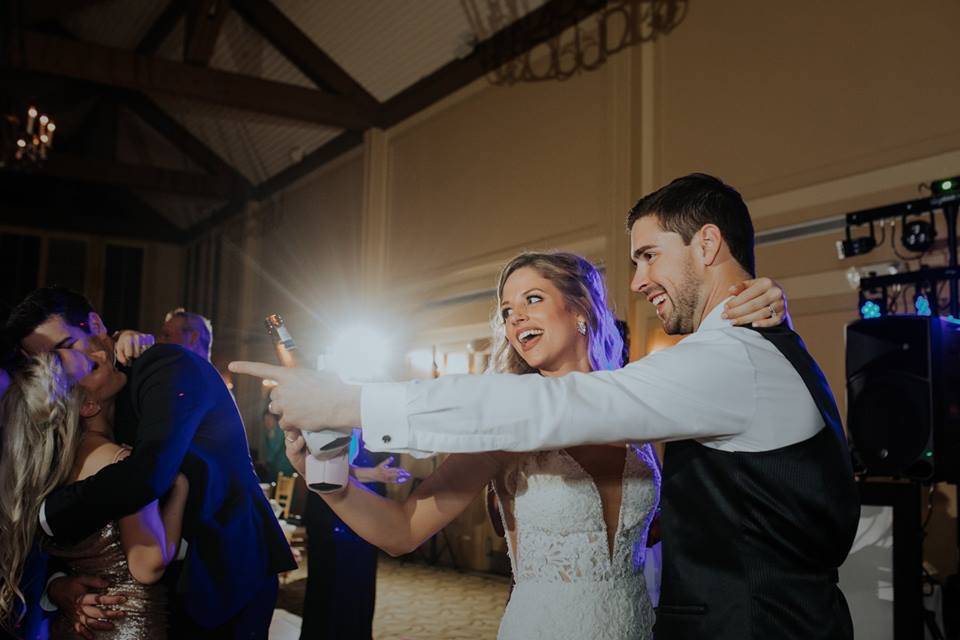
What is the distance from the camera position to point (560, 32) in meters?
6.92

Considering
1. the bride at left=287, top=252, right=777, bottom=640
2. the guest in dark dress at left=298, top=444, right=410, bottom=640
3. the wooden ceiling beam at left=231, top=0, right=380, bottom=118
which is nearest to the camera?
the bride at left=287, top=252, right=777, bottom=640

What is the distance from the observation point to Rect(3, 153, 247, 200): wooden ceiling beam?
1179 cm

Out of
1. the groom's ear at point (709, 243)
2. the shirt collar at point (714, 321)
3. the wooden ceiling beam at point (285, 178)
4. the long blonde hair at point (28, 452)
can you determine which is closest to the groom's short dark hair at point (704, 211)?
the groom's ear at point (709, 243)

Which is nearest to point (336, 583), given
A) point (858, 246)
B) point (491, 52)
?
point (858, 246)

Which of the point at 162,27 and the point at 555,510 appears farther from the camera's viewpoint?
the point at 162,27

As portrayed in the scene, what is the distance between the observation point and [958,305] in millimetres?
3707

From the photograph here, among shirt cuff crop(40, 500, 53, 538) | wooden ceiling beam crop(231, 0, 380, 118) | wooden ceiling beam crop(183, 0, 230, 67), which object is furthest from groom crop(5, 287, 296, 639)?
wooden ceiling beam crop(231, 0, 380, 118)

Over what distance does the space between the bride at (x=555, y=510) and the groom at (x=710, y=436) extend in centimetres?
42

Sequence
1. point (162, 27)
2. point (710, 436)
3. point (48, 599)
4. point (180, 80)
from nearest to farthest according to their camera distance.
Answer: point (710, 436) < point (48, 599) < point (180, 80) < point (162, 27)

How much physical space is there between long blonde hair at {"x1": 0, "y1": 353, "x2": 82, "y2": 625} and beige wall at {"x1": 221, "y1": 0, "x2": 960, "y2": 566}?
13.4ft

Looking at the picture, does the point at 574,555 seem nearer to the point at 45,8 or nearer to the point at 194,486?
the point at 194,486

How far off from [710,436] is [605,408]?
213 mm

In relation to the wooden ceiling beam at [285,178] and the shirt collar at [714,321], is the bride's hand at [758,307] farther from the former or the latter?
the wooden ceiling beam at [285,178]

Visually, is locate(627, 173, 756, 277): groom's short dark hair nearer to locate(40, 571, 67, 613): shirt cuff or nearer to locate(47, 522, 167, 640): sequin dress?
locate(47, 522, 167, 640): sequin dress
